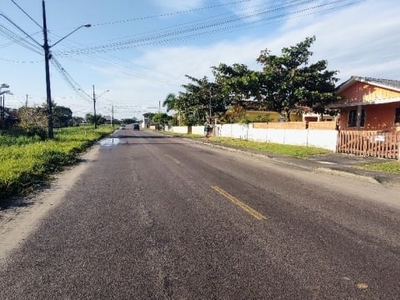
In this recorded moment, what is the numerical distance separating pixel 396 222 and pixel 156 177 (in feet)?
23.6

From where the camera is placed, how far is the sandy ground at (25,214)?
588 centimetres

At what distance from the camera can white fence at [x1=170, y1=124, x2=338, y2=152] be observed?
23.7 metres

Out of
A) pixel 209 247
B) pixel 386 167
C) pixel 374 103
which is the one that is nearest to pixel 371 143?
pixel 386 167

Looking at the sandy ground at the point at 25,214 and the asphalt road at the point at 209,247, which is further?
the sandy ground at the point at 25,214

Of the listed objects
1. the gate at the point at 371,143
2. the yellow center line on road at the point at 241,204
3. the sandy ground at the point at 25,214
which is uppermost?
the gate at the point at 371,143

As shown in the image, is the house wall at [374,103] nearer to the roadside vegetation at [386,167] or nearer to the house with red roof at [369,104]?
the house with red roof at [369,104]

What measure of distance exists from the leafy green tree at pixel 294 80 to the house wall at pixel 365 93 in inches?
177

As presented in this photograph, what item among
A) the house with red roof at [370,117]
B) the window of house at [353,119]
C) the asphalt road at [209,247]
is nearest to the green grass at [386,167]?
the house with red roof at [370,117]

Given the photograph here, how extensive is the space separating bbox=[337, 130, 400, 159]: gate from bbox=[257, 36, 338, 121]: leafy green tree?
1023cm

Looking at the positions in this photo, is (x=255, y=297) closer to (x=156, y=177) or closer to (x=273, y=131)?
(x=156, y=177)

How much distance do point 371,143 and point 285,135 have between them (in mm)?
11204

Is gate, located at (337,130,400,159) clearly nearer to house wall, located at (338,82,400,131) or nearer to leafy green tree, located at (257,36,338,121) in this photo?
house wall, located at (338,82,400,131)

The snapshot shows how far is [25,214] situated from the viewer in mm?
7664

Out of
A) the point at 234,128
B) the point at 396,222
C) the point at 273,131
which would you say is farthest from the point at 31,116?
the point at 396,222
